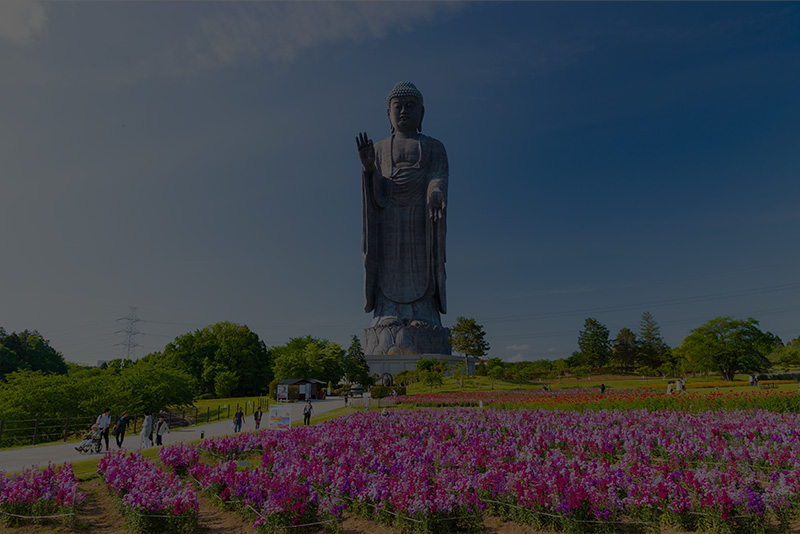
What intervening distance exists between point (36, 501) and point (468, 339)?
5229 centimetres

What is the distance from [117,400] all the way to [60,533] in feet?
70.3

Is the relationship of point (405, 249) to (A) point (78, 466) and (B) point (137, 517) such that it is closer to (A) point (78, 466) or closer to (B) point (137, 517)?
(A) point (78, 466)

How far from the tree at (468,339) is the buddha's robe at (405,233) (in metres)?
12.5

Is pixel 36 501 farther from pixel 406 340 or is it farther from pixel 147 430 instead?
pixel 406 340

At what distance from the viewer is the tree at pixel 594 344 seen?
213 feet

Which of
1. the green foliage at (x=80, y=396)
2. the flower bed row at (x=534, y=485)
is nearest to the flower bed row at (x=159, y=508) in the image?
the flower bed row at (x=534, y=485)

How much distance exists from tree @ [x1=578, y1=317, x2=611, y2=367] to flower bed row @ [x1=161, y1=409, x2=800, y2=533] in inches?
2268

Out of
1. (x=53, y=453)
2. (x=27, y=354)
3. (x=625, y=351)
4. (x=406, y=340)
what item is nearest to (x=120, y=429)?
(x=53, y=453)

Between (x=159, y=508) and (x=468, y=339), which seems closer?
(x=159, y=508)

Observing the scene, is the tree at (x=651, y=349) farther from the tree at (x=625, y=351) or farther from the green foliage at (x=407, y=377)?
the green foliage at (x=407, y=377)

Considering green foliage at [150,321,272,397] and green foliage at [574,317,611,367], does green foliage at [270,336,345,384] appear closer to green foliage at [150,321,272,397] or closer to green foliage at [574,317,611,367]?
green foliage at [150,321,272,397]

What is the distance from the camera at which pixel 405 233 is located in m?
45.0

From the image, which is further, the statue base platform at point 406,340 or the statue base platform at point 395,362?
the statue base platform at point 406,340

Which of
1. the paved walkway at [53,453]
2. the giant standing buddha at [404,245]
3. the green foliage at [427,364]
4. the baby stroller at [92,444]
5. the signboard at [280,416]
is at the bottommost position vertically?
the paved walkway at [53,453]
